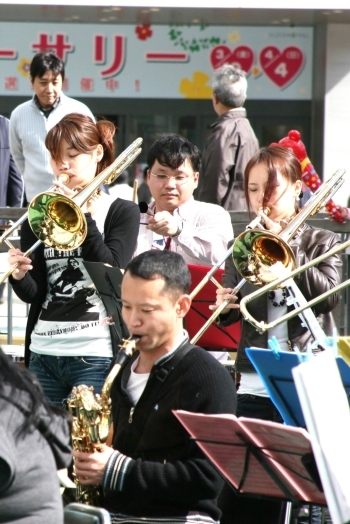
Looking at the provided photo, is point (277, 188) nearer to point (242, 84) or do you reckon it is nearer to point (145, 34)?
point (242, 84)

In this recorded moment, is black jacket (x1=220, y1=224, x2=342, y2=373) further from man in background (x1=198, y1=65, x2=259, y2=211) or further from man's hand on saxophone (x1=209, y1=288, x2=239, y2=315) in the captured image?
man in background (x1=198, y1=65, x2=259, y2=211)

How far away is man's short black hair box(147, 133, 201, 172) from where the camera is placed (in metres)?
4.78

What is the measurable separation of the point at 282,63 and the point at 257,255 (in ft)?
28.4

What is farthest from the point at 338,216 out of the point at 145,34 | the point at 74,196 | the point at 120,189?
the point at 145,34

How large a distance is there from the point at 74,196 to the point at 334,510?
80.7 inches

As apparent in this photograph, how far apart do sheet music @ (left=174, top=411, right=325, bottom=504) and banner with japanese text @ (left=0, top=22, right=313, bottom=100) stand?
9.70m

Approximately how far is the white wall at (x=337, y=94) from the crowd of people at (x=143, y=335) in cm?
738

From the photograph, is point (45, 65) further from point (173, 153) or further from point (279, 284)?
point (279, 284)

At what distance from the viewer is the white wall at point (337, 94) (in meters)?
11.9

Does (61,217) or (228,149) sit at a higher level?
(228,149)

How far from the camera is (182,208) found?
189 inches

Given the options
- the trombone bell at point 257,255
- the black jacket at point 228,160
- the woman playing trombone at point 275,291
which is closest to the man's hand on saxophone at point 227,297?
the woman playing trombone at point 275,291

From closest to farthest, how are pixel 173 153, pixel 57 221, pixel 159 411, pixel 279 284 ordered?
pixel 159 411 → pixel 279 284 → pixel 57 221 → pixel 173 153

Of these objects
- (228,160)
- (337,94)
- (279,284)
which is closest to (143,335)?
(279,284)
